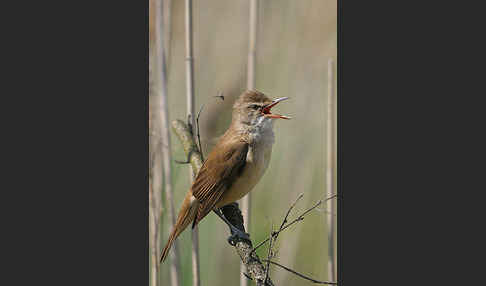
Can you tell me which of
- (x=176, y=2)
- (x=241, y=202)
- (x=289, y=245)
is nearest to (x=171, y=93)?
(x=176, y=2)

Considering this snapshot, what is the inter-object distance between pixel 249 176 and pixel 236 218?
1.04ft

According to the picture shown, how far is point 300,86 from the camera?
339cm

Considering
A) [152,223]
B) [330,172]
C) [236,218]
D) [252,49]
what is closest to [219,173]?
[236,218]

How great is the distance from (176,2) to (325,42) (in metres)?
1.00

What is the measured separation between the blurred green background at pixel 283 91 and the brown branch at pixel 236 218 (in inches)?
4.7

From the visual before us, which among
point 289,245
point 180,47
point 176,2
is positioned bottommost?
point 289,245

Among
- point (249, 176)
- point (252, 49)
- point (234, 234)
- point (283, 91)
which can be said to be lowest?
point (234, 234)

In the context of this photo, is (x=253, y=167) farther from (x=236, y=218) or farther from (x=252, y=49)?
(x=252, y=49)

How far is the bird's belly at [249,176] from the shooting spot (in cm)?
349

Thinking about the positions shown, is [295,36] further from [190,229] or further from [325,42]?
[190,229]

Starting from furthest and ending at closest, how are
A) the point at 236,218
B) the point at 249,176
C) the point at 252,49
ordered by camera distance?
the point at 236,218, the point at 249,176, the point at 252,49

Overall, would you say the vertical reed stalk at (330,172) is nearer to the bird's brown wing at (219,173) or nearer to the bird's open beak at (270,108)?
the bird's open beak at (270,108)

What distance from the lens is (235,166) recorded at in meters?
3.55

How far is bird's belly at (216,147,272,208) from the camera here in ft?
11.4
